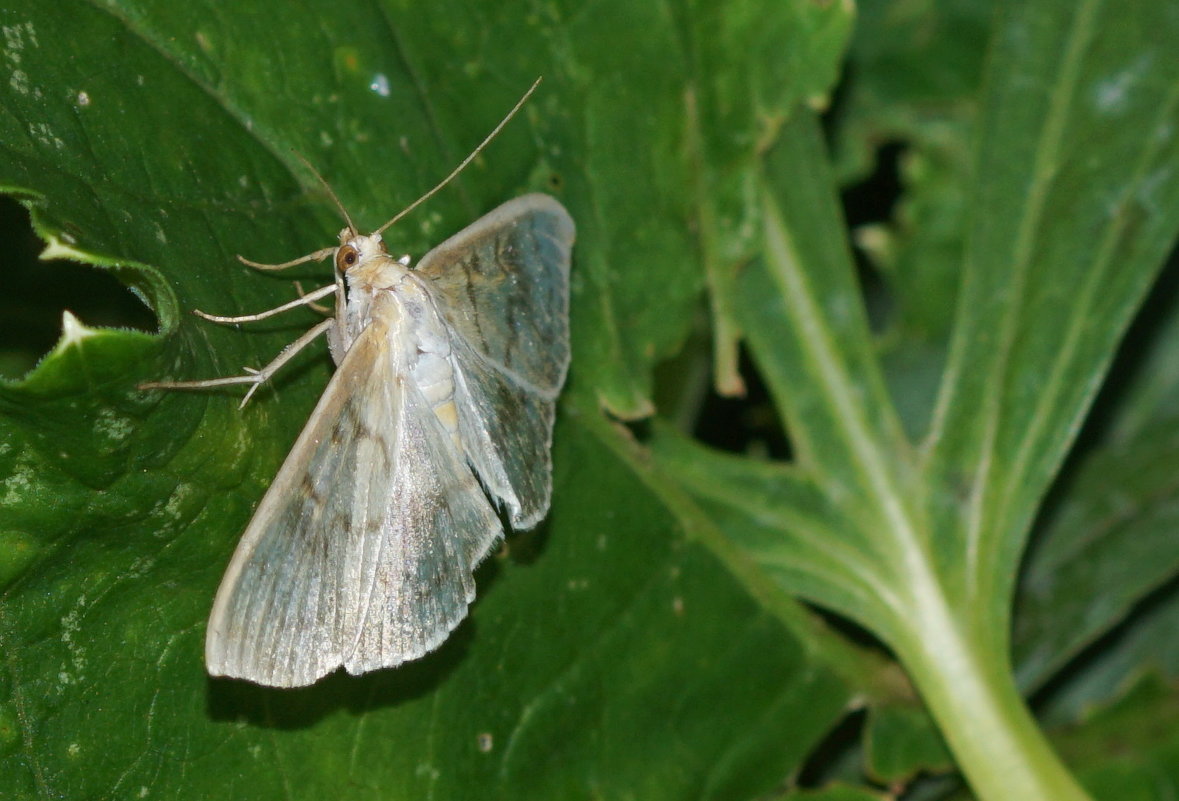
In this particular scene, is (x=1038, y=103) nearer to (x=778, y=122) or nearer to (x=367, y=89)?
(x=778, y=122)

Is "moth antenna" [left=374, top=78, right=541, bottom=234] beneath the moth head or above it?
beneath

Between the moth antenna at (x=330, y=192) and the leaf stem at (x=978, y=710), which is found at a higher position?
the moth antenna at (x=330, y=192)

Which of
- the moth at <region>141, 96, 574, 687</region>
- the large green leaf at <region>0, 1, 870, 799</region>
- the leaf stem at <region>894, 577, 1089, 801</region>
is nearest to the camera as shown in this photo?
the large green leaf at <region>0, 1, 870, 799</region>

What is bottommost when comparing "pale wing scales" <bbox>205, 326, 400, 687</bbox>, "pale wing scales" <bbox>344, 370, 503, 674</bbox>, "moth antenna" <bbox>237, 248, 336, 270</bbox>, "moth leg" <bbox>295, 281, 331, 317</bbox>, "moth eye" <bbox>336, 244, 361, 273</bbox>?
"pale wing scales" <bbox>344, 370, 503, 674</bbox>

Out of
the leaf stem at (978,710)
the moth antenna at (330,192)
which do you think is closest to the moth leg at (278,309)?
the moth antenna at (330,192)

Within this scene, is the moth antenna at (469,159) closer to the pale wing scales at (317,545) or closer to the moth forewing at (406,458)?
the moth forewing at (406,458)

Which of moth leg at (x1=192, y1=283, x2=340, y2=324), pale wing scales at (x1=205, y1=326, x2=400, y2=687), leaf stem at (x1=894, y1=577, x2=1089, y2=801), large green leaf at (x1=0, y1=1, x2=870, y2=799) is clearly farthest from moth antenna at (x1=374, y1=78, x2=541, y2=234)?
leaf stem at (x1=894, y1=577, x2=1089, y2=801)

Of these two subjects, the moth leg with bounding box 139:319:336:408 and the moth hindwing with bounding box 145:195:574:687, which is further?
the moth hindwing with bounding box 145:195:574:687

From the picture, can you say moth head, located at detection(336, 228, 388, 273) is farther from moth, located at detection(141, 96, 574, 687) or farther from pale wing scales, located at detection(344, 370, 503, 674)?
pale wing scales, located at detection(344, 370, 503, 674)
